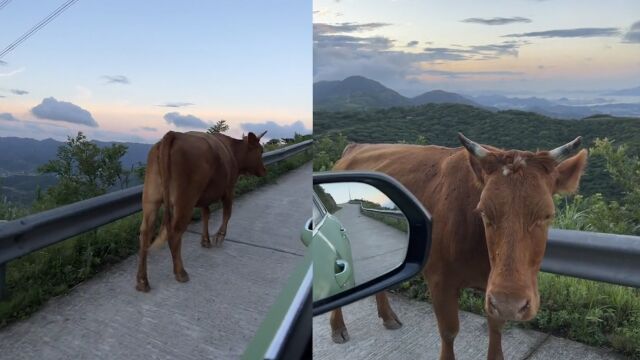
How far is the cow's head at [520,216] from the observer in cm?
81

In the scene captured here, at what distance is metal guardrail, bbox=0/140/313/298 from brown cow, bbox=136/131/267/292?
0.30ft

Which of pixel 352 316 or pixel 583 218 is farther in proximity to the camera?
pixel 352 316

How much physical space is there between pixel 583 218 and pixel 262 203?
1.66 m

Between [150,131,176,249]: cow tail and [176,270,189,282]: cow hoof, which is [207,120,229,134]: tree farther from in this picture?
[176,270,189,282]: cow hoof

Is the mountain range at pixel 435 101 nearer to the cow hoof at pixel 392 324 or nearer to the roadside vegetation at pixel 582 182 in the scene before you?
the roadside vegetation at pixel 582 182

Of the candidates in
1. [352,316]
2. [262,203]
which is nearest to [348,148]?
[352,316]

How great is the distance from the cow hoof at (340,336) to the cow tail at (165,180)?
1208mm

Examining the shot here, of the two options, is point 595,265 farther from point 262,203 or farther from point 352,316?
point 262,203

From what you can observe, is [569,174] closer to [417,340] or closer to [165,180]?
[417,340]

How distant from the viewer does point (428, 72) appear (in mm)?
943

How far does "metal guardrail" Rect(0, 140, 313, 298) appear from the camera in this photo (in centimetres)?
171

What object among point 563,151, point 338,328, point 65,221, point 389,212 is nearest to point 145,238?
point 65,221

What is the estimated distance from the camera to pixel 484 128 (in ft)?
2.95

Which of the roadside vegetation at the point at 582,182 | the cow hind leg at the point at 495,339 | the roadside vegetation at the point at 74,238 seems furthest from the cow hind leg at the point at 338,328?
the roadside vegetation at the point at 74,238
